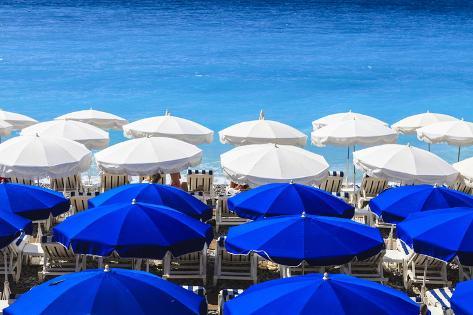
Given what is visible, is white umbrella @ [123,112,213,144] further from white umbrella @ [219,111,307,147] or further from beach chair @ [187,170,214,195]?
beach chair @ [187,170,214,195]

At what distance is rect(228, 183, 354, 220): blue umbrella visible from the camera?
8.77 metres

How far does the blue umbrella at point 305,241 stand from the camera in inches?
284

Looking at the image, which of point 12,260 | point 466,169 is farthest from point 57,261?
point 466,169

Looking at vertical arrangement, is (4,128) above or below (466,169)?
above

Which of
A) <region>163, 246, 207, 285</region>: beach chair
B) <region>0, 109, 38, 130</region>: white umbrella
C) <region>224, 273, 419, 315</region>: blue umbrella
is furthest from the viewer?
<region>0, 109, 38, 130</region>: white umbrella

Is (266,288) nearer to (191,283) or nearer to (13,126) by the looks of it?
(191,283)

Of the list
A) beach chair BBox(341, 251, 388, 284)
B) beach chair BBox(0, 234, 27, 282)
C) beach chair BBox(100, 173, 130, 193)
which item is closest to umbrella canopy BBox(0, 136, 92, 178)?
beach chair BBox(100, 173, 130, 193)

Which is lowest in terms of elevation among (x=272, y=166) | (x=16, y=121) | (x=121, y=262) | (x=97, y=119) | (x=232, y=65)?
(x=121, y=262)

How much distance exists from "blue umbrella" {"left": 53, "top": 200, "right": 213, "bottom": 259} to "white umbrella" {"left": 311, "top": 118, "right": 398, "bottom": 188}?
6.14 meters

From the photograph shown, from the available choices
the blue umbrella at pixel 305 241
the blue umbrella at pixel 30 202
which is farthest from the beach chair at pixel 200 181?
the blue umbrella at pixel 305 241

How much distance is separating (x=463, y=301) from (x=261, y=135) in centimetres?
766

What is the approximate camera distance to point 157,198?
350 inches

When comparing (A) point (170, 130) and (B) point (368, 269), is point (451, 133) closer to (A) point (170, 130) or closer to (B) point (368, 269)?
(A) point (170, 130)

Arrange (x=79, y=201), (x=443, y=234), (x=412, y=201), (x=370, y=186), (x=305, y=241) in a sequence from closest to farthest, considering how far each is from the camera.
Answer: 1. (x=305, y=241)
2. (x=443, y=234)
3. (x=412, y=201)
4. (x=79, y=201)
5. (x=370, y=186)
